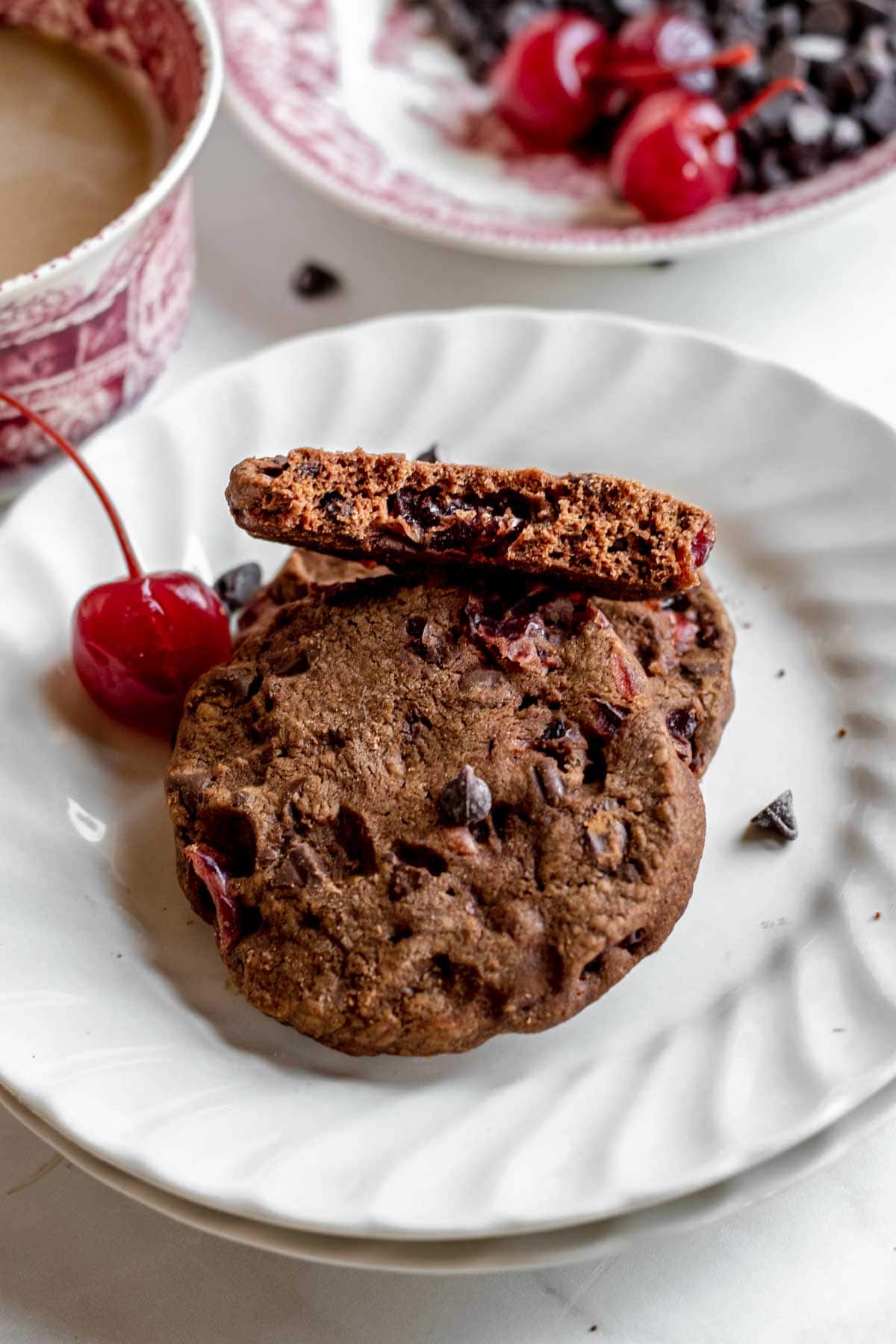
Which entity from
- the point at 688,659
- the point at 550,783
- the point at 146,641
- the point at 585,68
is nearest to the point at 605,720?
the point at 550,783

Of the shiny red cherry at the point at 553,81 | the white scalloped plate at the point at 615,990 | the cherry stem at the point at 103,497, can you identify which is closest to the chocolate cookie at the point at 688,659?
the white scalloped plate at the point at 615,990

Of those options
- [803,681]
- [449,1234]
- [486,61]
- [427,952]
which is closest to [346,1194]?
[449,1234]

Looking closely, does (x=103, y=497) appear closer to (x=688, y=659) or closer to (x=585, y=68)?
(x=688, y=659)

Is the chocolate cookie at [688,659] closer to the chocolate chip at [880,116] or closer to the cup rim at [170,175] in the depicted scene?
the cup rim at [170,175]

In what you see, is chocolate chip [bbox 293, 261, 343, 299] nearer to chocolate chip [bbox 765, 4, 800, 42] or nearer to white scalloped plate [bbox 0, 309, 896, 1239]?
white scalloped plate [bbox 0, 309, 896, 1239]

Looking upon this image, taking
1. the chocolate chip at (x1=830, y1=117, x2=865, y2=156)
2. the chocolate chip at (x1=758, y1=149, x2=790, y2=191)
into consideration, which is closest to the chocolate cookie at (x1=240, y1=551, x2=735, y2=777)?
the chocolate chip at (x1=758, y1=149, x2=790, y2=191)

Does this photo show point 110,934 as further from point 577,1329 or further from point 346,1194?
point 577,1329
